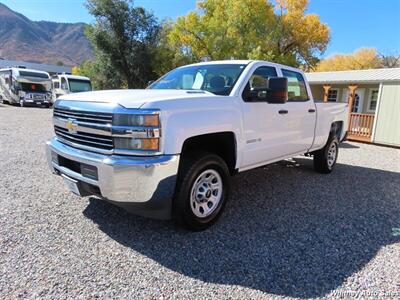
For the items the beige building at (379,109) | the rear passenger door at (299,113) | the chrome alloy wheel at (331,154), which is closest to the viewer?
the rear passenger door at (299,113)

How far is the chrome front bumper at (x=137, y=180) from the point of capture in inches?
110

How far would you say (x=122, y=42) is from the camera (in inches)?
1047

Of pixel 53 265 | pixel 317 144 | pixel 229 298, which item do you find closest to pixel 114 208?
pixel 53 265

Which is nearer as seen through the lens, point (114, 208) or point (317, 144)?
point (114, 208)

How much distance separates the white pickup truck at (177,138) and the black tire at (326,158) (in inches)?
74.0

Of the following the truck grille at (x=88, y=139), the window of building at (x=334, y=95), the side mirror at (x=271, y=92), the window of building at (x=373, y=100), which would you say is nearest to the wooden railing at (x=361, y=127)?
the window of building at (x=373, y=100)

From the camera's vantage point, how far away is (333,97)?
18391 millimetres

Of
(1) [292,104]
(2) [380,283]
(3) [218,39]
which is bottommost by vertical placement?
(2) [380,283]

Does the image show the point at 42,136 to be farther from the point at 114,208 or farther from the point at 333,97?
the point at 333,97

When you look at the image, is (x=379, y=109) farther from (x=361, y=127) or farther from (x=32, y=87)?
(x=32, y=87)

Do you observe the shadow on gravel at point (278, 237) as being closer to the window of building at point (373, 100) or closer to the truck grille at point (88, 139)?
the truck grille at point (88, 139)

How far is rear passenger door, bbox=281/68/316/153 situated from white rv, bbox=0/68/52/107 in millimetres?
23280

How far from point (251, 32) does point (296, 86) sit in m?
21.7

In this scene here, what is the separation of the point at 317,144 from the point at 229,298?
13.6 ft
